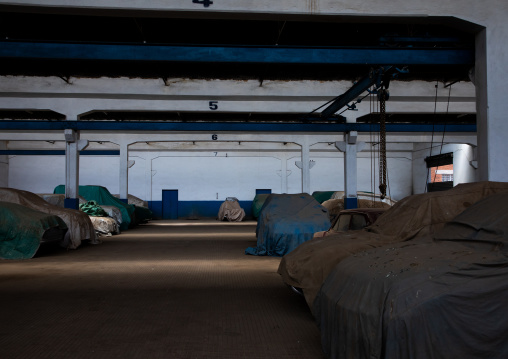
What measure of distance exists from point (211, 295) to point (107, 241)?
986cm

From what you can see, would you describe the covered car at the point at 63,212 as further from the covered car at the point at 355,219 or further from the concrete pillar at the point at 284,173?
the concrete pillar at the point at 284,173

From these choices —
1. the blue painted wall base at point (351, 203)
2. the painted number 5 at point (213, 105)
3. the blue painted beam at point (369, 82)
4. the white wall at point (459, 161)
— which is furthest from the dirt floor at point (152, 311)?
the white wall at point (459, 161)

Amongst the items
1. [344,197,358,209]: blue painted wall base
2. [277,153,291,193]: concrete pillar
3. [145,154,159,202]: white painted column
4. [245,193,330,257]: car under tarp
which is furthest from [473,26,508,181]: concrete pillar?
[145,154,159,202]: white painted column

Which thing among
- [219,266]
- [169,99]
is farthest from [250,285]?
[169,99]

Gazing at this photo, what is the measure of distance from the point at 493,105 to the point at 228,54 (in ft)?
16.4

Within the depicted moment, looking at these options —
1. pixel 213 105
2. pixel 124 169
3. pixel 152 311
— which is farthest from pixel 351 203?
pixel 152 311

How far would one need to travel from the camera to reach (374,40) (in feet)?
34.8

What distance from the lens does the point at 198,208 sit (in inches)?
1244

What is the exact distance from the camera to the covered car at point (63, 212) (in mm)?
12461

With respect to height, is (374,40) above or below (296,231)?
above

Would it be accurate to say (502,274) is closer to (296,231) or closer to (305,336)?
(305,336)

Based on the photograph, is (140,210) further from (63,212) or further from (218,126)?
(63,212)

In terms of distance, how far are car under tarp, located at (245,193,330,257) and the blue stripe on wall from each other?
765 inches

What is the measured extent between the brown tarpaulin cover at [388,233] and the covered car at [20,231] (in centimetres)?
748
